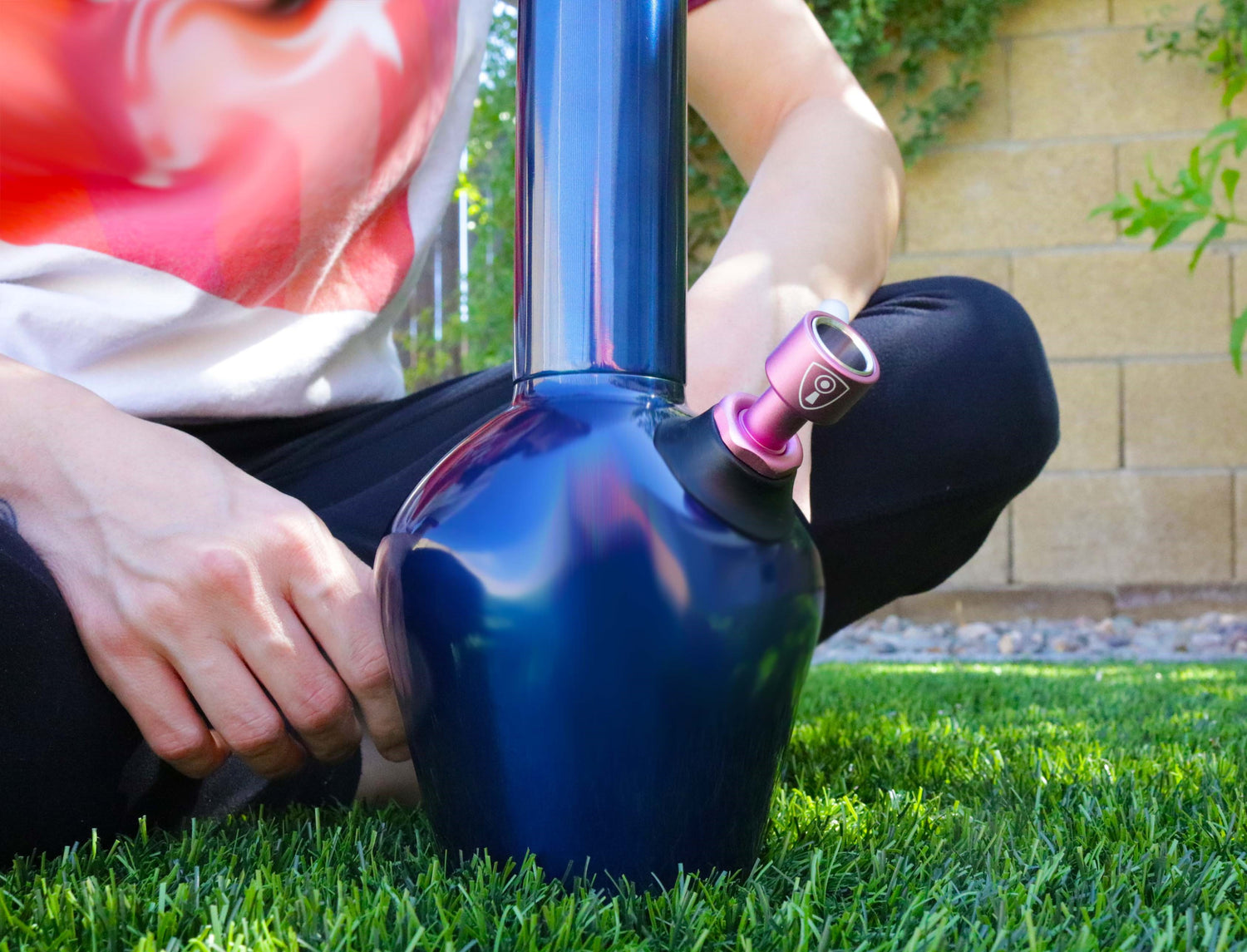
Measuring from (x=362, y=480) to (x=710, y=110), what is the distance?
0.61m

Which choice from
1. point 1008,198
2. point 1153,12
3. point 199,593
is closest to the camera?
point 199,593

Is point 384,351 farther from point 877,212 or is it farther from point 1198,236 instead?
point 1198,236

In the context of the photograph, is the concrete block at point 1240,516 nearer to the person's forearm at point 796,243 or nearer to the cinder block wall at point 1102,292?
the cinder block wall at point 1102,292

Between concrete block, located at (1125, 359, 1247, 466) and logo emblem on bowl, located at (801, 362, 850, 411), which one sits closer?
logo emblem on bowl, located at (801, 362, 850, 411)

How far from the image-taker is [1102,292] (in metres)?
4.14

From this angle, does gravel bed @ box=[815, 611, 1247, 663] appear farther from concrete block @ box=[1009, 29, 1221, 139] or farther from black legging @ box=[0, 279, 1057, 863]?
black legging @ box=[0, 279, 1057, 863]

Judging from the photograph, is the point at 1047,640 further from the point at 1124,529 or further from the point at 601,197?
the point at 601,197

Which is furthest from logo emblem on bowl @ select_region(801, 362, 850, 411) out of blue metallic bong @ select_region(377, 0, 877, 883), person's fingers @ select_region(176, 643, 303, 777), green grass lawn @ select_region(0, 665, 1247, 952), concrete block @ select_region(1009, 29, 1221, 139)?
concrete block @ select_region(1009, 29, 1221, 139)

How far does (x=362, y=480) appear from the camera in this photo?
1.06 meters

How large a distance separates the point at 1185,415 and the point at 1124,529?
486 millimetres

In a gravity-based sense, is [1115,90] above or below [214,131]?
above

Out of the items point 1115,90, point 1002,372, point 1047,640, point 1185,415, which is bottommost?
point 1047,640

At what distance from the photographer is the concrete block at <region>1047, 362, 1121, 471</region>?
162 inches

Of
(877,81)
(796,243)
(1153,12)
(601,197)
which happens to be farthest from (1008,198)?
(601,197)
